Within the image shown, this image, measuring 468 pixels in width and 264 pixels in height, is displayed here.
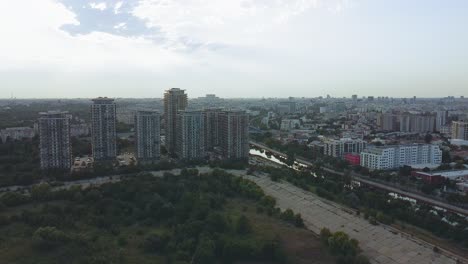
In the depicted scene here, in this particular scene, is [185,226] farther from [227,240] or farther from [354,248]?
[354,248]

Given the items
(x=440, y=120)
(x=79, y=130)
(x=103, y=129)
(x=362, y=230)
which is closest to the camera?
(x=362, y=230)

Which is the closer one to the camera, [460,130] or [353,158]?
[353,158]

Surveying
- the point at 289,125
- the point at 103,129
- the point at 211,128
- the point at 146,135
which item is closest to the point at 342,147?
the point at 211,128

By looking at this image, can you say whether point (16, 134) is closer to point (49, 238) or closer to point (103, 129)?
point (103, 129)

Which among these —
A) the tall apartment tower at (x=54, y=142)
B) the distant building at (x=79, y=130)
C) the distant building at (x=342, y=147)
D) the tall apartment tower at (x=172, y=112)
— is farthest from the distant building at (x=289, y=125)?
the tall apartment tower at (x=54, y=142)

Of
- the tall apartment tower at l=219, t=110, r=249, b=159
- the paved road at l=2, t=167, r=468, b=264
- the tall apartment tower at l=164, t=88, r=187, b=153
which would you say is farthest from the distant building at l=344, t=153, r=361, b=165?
the tall apartment tower at l=164, t=88, r=187, b=153

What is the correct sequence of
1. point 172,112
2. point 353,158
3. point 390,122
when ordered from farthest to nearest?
point 390,122 → point 172,112 → point 353,158

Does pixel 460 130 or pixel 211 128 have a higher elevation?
pixel 211 128

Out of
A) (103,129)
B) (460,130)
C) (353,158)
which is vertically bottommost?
(353,158)
